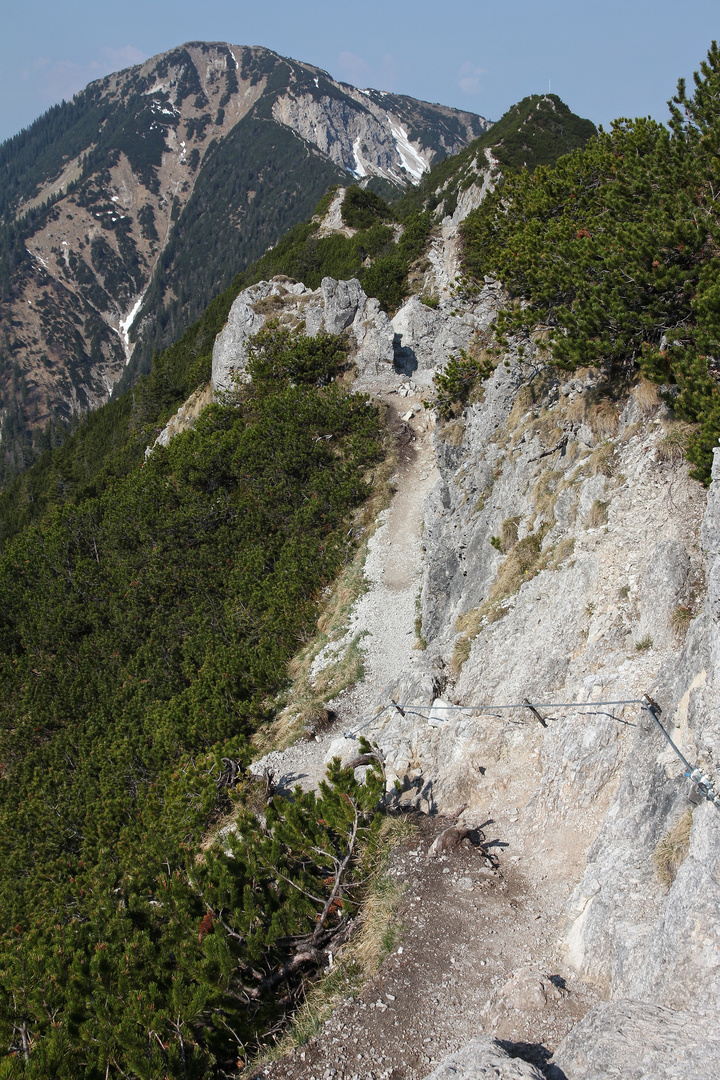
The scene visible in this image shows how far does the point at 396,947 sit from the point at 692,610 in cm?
540

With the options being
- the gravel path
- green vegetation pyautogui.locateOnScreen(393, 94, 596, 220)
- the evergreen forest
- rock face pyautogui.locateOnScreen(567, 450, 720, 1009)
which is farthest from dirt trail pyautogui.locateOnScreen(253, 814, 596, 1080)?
green vegetation pyautogui.locateOnScreen(393, 94, 596, 220)

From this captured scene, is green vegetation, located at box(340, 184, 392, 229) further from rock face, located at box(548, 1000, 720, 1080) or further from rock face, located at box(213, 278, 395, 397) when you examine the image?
rock face, located at box(548, 1000, 720, 1080)

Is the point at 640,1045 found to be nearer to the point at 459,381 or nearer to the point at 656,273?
the point at 656,273

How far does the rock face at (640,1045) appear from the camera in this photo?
357 cm

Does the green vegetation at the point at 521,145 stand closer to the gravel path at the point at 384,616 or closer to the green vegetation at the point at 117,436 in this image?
the green vegetation at the point at 117,436

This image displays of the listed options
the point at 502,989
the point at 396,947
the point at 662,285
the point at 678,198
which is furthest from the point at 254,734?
the point at 678,198

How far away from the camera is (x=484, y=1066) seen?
4184 millimetres

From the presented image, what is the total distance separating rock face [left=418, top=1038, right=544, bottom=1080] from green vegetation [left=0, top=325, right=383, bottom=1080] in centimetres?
259

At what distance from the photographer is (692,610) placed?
7.54m

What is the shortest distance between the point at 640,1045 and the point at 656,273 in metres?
10.6

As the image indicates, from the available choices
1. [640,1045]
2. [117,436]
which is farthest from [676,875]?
[117,436]

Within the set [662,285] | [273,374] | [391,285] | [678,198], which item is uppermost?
[391,285]

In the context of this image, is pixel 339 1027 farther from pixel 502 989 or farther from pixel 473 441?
pixel 473 441

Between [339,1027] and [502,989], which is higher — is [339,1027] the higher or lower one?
the lower one
